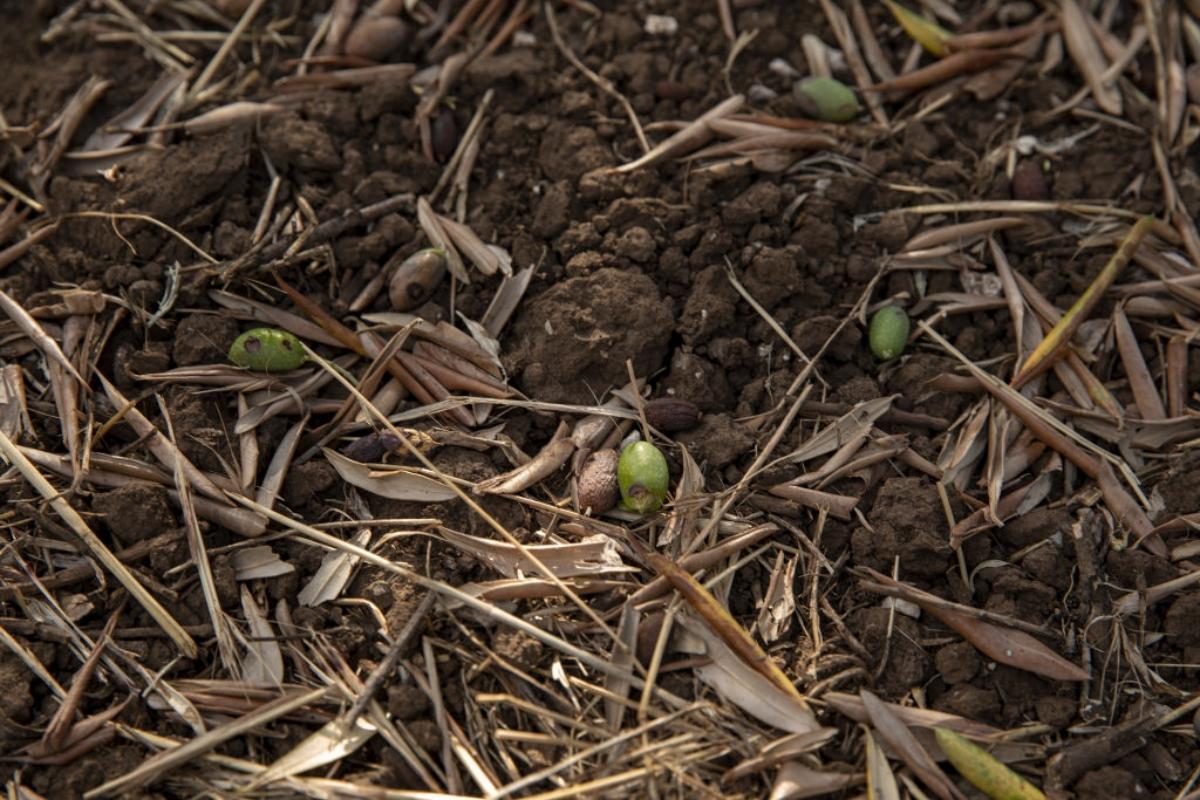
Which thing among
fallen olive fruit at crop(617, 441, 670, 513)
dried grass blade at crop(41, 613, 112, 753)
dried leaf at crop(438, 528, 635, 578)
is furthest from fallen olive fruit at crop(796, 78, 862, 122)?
dried grass blade at crop(41, 613, 112, 753)

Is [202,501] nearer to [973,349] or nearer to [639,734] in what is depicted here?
[639,734]

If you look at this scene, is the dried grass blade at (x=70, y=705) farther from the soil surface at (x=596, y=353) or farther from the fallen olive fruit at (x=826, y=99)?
the fallen olive fruit at (x=826, y=99)

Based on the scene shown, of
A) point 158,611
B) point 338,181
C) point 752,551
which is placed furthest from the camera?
point 338,181

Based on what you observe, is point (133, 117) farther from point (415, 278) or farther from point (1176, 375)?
point (1176, 375)

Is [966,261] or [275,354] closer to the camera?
[275,354]

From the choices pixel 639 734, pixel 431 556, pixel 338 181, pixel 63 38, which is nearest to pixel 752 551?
pixel 639 734

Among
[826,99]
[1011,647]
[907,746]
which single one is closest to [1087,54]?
[826,99]
